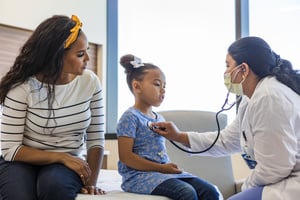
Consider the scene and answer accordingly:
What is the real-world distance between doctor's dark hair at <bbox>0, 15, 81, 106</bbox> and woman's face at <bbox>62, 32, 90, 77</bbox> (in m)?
0.02

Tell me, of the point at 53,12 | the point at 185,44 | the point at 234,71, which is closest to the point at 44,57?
the point at 234,71

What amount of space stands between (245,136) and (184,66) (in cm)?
168

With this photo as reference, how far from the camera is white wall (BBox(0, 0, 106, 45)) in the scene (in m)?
2.83

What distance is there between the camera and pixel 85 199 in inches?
56.6

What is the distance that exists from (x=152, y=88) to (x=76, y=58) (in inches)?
13.8

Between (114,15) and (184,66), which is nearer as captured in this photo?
(184,66)

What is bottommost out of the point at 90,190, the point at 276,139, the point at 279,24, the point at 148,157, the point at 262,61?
the point at 90,190

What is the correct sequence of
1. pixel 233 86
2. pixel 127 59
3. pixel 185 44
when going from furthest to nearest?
pixel 185 44 < pixel 127 59 < pixel 233 86

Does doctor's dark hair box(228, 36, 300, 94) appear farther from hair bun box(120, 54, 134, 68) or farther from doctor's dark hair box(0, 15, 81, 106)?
doctor's dark hair box(0, 15, 81, 106)

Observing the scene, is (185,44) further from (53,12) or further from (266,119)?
(266,119)

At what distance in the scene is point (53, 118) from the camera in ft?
5.21

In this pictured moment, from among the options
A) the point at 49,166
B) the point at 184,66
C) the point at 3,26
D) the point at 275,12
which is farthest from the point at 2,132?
the point at 275,12

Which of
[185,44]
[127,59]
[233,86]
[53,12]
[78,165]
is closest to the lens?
[78,165]

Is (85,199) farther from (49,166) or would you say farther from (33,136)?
(33,136)
